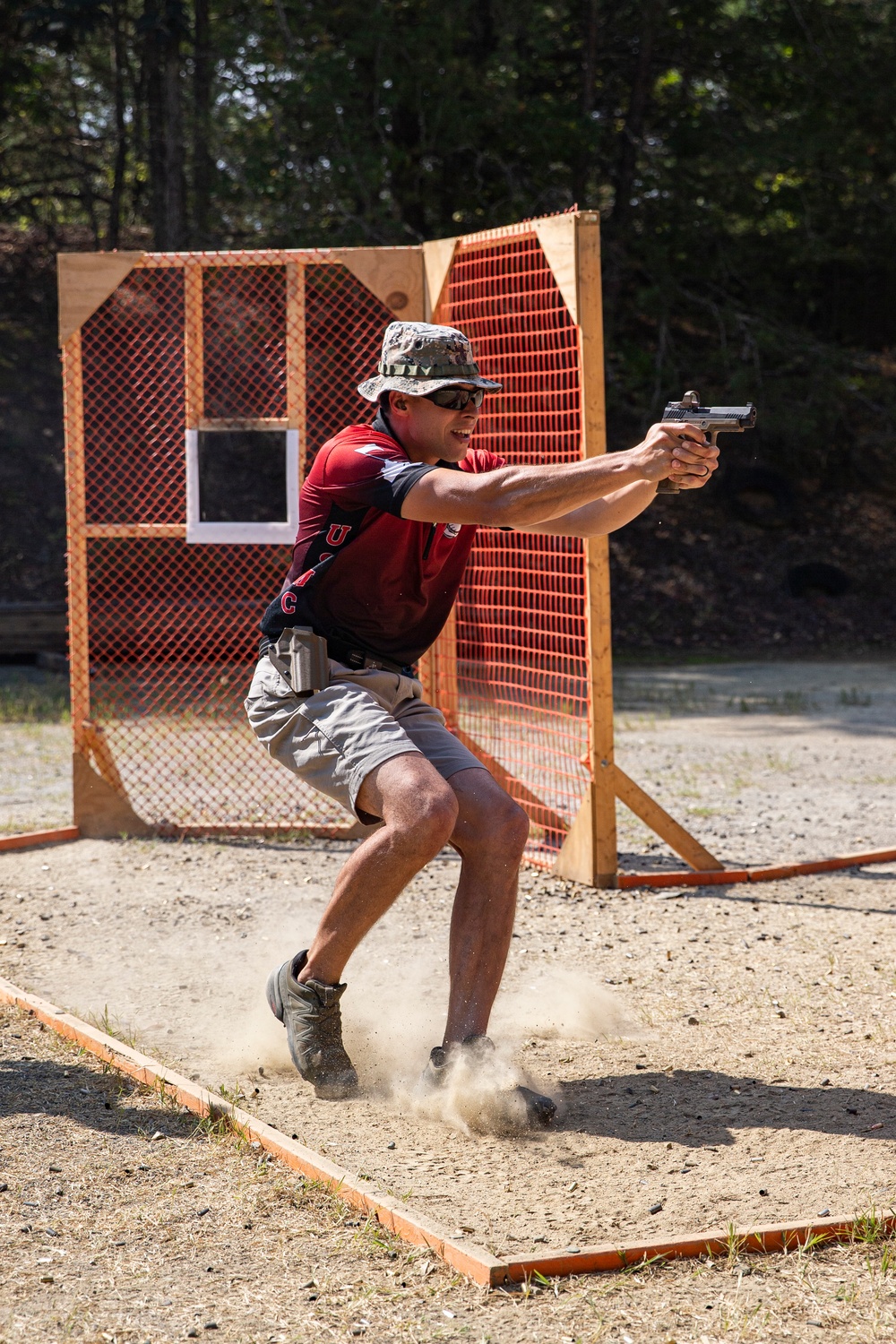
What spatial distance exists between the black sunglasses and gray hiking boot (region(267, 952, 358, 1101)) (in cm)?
155

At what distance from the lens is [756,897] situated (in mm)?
5871

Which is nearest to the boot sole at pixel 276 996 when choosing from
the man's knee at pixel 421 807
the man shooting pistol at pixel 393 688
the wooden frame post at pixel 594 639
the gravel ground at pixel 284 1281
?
the man shooting pistol at pixel 393 688

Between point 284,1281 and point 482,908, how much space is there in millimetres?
1169

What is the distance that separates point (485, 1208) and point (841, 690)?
31.1 feet

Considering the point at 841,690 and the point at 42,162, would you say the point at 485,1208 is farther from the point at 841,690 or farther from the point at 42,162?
the point at 42,162

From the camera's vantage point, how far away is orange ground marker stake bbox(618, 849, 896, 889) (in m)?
6.08

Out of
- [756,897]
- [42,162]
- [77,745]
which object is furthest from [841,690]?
[42,162]

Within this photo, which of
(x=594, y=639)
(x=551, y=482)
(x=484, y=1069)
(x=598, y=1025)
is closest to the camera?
(x=551, y=482)

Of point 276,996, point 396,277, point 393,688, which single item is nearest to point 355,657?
point 393,688

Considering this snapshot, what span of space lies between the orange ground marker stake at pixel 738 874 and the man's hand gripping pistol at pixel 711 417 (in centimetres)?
288

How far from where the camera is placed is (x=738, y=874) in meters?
6.14

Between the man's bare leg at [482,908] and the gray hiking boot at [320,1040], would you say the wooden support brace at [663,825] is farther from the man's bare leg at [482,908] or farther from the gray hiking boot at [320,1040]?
the gray hiking boot at [320,1040]

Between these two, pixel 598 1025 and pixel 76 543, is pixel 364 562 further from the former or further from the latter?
pixel 76 543

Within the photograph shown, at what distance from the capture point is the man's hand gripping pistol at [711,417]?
3.36 meters
